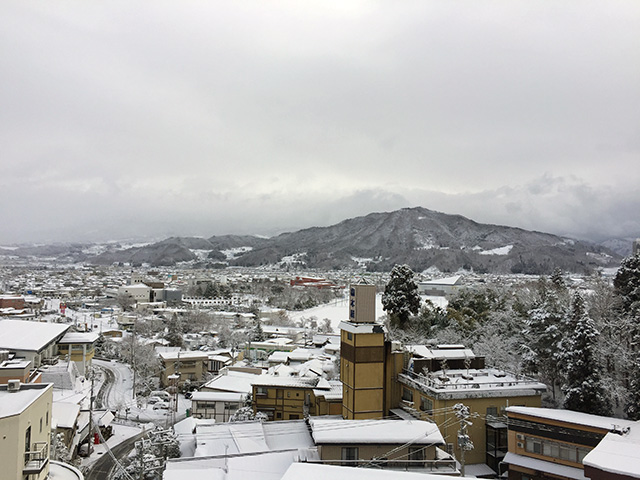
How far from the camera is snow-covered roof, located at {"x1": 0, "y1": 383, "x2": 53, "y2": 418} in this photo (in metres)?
9.16

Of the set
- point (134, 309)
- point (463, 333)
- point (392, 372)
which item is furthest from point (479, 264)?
point (392, 372)

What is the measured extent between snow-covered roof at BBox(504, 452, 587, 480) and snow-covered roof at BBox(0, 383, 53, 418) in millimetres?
11465

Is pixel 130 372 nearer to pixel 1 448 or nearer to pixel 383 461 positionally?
pixel 1 448

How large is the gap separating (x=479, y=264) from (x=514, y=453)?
481 feet

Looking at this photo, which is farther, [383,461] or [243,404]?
[243,404]

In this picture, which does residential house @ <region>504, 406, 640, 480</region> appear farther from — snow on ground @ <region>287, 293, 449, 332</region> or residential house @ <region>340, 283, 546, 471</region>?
snow on ground @ <region>287, 293, 449, 332</region>

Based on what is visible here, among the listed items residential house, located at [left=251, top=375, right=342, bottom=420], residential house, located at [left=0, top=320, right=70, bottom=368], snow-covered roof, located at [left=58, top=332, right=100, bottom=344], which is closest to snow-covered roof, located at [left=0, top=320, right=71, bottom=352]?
residential house, located at [left=0, top=320, right=70, bottom=368]

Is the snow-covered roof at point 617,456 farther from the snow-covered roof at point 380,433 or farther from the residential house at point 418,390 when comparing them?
the residential house at point 418,390

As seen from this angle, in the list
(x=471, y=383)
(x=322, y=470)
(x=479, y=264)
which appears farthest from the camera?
(x=479, y=264)

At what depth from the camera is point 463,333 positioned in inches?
936

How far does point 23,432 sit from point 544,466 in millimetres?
11908

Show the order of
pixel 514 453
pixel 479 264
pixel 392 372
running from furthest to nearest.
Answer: pixel 479 264 < pixel 392 372 < pixel 514 453

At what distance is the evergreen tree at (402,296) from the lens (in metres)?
24.6

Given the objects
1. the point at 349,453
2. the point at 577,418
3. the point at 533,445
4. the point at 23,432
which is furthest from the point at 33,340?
the point at 577,418
